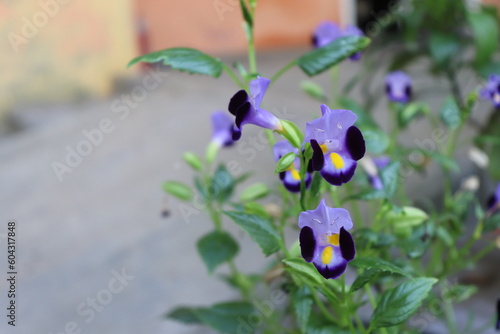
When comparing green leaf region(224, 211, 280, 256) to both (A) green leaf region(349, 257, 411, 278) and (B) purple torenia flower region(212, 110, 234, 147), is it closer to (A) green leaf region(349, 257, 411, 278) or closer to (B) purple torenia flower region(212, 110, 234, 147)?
(A) green leaf region(349, 257, 411, 278)

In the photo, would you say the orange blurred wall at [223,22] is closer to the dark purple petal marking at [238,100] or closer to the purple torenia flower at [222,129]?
the purple torenia flower at [222,129]

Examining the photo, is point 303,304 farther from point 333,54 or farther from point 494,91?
point 494,91

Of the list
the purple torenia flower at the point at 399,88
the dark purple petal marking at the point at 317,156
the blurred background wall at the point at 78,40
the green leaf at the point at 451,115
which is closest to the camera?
the dark purple petal marking at the point at 317,156

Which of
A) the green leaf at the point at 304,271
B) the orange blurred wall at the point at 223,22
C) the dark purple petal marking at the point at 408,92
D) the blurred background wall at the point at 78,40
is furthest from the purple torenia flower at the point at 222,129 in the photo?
the orange blurred wall at the point at 223,22

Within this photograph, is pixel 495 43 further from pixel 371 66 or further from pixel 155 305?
pixel 155 305

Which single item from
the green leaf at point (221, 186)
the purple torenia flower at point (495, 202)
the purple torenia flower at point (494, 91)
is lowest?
the purple torenia flower at point (495, 202)

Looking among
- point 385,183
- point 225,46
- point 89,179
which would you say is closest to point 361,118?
point 385,183

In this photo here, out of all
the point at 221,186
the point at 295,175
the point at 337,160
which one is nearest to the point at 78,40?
the point at 221,186
